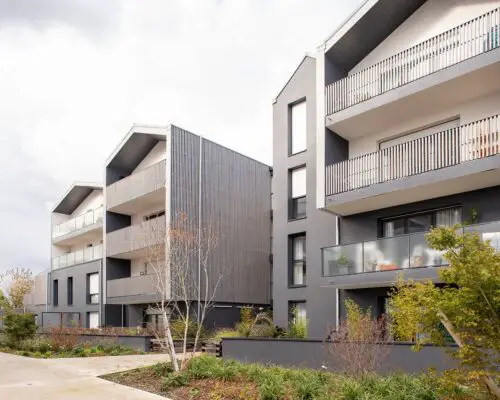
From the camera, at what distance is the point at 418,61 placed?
59.1ft

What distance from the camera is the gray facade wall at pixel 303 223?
20828 mm

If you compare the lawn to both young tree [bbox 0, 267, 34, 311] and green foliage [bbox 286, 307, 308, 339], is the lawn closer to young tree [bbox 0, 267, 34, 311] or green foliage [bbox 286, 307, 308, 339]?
green foliage [bbox 286, 307, 308, 339]

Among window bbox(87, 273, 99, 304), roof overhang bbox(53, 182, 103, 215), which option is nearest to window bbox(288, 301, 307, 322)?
window bbox(87, 273, 99, 304)

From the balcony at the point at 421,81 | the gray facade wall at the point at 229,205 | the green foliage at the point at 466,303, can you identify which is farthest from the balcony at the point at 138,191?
the green foliage at the point at 466,303

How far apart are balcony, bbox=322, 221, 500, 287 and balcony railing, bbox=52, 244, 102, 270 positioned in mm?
20441

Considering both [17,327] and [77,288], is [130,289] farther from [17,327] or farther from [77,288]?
[77,288]

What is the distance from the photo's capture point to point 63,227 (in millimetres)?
41812

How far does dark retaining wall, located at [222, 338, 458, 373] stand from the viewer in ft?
44.0

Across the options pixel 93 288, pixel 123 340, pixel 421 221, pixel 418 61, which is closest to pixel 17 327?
pixel 123 340

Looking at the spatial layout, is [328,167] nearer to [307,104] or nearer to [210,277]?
[307,104]

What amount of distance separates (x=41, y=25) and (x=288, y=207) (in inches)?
509

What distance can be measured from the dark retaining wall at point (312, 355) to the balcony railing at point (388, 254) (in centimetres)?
311

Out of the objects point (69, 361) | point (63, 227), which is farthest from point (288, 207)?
point (63, 227)

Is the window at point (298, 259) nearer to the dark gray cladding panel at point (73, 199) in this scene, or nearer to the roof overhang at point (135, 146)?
the roof overhang at point (135, 146)
